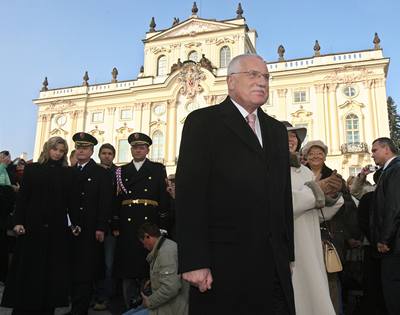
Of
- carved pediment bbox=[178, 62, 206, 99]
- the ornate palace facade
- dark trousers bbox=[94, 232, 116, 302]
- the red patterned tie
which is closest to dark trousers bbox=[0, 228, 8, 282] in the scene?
dark trousers bbox=[94, 232, 116, 302]

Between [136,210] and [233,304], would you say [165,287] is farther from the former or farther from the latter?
[233,304]

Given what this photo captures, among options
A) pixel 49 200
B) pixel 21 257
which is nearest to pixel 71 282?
pixel 21 257

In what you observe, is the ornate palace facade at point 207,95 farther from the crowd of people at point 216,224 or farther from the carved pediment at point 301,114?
the crowd of people at point 216,224

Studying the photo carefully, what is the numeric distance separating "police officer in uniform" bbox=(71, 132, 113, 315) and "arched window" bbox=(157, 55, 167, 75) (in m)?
28.4

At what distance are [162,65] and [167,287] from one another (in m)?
30.9

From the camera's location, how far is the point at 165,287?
4.15m

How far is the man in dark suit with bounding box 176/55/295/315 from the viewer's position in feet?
7.33

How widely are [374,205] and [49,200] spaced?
383cm

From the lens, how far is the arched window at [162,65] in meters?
33.3

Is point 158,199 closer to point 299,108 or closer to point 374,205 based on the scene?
point 374,205

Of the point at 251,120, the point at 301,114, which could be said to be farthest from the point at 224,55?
the point at 251,120

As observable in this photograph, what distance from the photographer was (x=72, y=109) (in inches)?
1342

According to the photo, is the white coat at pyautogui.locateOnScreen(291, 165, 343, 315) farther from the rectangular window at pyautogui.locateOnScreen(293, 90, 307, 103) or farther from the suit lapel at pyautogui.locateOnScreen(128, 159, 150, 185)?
the rectangular window at pyautogui.locateOnScreen(293, 90, 307, 103)

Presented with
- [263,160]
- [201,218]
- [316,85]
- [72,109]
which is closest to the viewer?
[201,218]
